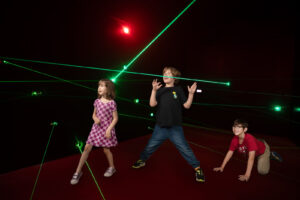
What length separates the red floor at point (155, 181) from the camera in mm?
1893

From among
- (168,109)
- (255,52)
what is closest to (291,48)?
(255,52)

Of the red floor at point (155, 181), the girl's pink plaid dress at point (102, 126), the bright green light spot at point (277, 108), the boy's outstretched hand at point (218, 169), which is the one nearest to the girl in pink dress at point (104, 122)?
the girl's pink plaid dress at point (102, 126)

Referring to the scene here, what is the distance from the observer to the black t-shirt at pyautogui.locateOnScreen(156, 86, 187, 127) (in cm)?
234

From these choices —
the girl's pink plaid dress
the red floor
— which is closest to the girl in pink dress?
the girl's pink plaid dress

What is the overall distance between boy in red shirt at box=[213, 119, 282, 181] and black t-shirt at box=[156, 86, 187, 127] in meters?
0.77

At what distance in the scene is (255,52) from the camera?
4.86 m

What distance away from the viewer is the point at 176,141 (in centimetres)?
232

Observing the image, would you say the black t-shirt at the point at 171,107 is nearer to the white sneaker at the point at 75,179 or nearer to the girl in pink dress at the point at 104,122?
the girl in pink dress at the point at 104,122

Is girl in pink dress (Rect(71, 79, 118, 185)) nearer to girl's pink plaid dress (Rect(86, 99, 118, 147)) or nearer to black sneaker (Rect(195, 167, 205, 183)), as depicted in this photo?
girl's pink plaid dress (Rect(86, 99, 118, 147))

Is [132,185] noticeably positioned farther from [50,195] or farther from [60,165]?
[60,165]

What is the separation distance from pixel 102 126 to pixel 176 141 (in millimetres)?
993

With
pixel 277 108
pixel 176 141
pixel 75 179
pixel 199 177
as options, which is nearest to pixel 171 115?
pixel 176 141

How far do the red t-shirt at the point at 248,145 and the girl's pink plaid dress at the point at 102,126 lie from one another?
65.1 inches

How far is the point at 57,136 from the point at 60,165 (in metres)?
0.44
